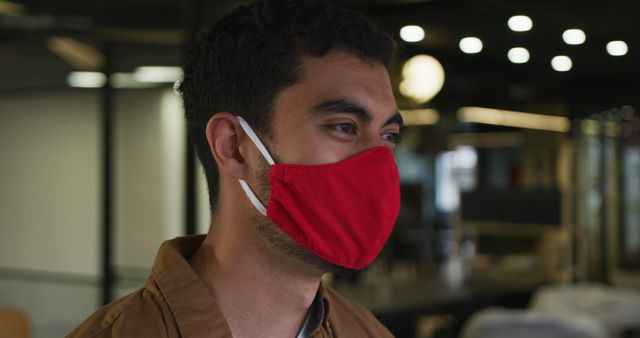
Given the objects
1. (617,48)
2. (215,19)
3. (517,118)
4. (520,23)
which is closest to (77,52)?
(215,19)

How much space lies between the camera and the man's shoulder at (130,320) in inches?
48.3

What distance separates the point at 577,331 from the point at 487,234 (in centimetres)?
579

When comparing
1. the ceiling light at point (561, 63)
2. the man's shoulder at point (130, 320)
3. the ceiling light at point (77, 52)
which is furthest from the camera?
the ceiling light at point (561, 63)

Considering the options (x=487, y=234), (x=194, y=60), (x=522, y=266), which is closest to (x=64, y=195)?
(x=194, y=60)

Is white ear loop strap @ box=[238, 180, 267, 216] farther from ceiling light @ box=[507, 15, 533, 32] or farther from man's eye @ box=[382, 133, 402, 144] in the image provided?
ceiling light @ box=[507, 15, 533, 32]

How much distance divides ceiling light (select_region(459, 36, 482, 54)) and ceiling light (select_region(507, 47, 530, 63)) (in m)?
0.23

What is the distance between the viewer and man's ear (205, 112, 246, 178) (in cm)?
137

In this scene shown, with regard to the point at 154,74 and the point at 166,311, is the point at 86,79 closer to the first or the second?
the point at 154,74

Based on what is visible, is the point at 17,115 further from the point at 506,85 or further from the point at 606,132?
the point at 606,132

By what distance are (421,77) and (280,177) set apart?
390cm

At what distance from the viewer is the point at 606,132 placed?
30.0 ft

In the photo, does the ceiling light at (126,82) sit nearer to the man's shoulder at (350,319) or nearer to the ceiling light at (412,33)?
the ceiling light at (412,33)

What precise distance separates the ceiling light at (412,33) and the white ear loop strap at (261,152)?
3812 mm

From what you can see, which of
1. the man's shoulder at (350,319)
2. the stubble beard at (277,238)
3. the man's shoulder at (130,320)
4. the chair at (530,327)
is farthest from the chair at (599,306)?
the man's shoulder at (130,320)
